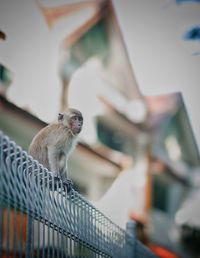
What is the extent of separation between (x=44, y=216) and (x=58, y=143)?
107cm

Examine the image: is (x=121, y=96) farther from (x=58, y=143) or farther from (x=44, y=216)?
(x=44, y=216)

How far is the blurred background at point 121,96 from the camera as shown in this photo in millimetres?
4828

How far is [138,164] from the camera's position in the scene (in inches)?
266

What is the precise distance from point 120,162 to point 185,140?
90 cm

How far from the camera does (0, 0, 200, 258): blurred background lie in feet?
15.8

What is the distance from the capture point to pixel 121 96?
6410mm

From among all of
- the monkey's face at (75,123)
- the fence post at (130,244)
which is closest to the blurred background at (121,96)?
the fence post at (130,244)

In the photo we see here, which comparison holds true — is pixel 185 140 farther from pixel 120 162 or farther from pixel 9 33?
pixel 9 33

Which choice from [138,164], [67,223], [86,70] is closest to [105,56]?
[86,70]

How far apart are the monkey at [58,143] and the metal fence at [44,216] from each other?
1.47 feet

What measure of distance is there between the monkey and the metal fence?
1.47 ft

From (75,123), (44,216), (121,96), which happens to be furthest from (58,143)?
(121,96)

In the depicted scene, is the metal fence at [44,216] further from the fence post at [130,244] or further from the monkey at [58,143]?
the monkey at [58,143]

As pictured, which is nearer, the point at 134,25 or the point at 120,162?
the point at 134,25
